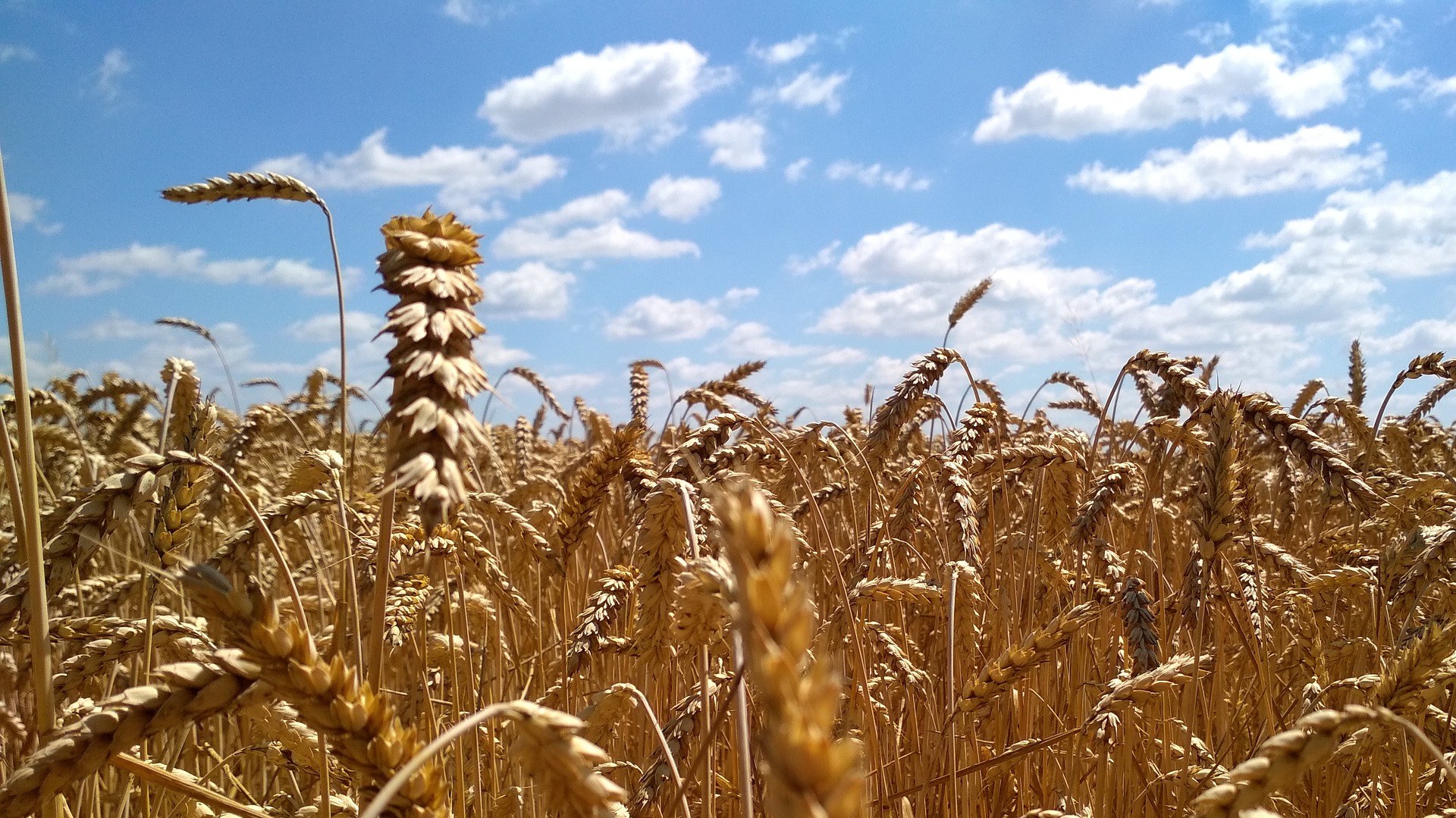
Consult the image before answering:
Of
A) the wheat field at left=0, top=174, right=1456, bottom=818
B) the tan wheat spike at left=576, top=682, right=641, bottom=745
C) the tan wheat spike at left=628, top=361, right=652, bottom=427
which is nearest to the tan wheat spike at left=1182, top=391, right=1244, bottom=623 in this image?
the wheat field at left=0, top=174, right=1456, bottom=818

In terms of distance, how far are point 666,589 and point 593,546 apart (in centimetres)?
167

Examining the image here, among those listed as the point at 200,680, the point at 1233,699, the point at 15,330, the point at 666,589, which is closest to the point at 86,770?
the point at 200,680

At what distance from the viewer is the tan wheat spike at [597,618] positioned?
1655mm

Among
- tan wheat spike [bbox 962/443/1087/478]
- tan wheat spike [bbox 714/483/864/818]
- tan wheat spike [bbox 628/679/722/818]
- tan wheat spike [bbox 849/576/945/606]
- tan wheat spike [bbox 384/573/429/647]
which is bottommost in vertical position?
tan wheat spike [bbox 628/679/722/818]

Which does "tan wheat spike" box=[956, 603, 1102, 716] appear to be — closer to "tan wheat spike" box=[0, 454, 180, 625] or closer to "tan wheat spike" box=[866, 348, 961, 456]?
"tan wheat spike" box=[866, 348, 961, 456]

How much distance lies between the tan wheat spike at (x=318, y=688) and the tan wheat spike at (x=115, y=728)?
73mm

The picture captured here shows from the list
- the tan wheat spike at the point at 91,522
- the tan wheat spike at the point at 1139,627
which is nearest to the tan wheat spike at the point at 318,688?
the tan wheat spike at the point at 91,522

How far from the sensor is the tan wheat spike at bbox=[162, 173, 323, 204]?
1.58 m

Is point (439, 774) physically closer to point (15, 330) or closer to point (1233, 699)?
point (15, 330)

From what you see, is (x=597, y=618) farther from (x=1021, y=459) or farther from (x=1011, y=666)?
(x=1021, y=459)

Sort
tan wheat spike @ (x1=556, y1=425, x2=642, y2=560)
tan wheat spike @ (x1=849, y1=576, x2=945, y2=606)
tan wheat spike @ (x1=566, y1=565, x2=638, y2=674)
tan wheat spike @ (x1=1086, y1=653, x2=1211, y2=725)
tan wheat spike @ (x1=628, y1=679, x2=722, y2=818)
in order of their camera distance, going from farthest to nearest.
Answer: tan wheat spike @ (x1=556, y1=425, x2=642, y2=560) → tan wheat spike @ (x1=849, y1=576, x2=945, y2=606) → tan wheat spike @ (x1=566, y1=565, x2=638, y2=674) → tan wheat spike @ (x1=1086, y1=653, x2=1211, y2=725) → tan wheat spike @ (x1=628, y1=679, x2=722, y2=818)

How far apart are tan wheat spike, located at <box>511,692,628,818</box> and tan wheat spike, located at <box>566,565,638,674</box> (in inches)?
30.1

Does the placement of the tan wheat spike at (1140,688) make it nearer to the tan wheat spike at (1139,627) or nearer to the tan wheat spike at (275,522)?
the tan wheat spike at (1139,627)

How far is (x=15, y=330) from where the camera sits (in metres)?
0.98
